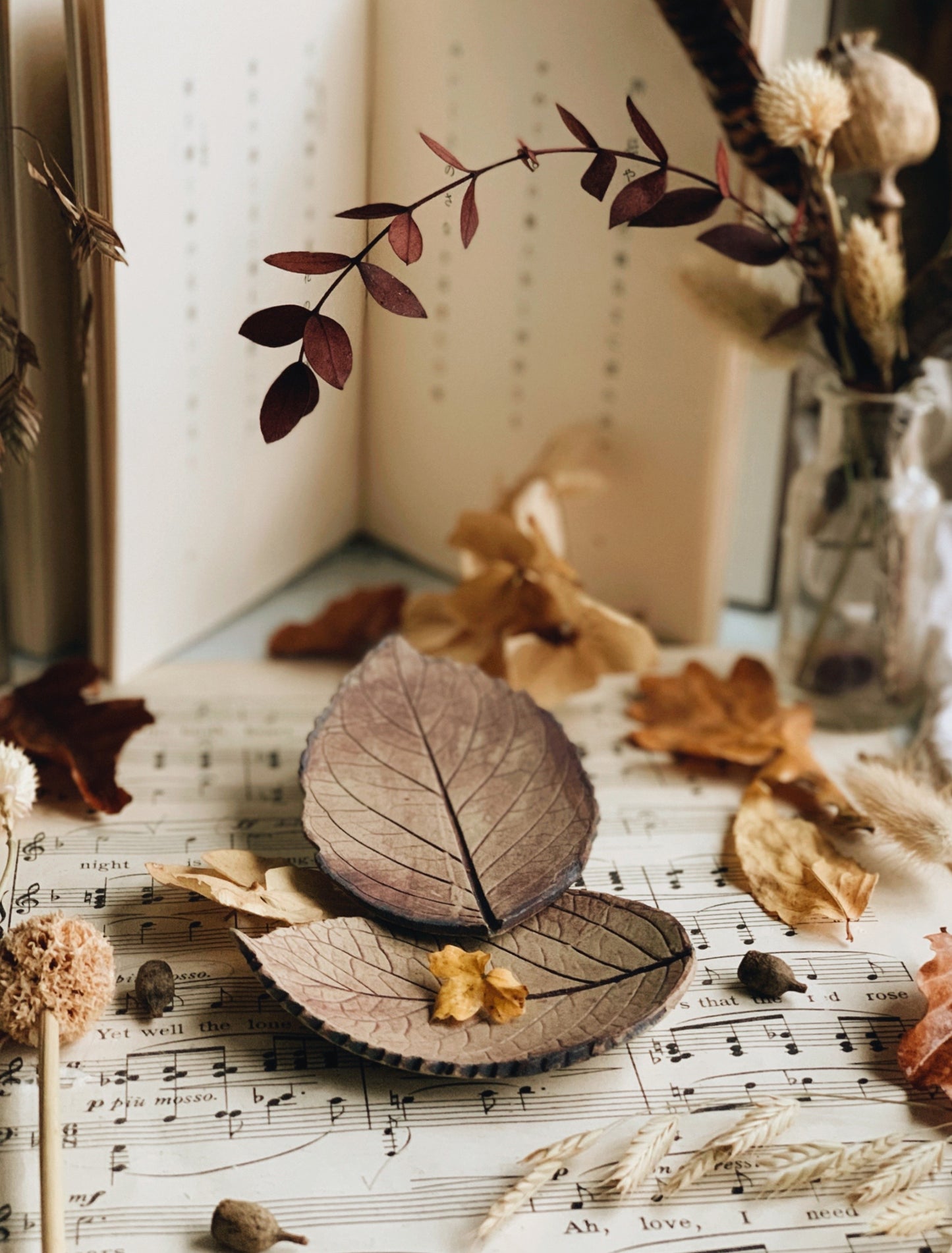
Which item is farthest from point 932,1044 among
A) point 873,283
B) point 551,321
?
point 551,321

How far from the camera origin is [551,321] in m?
0.87

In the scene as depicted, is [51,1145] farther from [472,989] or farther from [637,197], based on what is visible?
[637,197]

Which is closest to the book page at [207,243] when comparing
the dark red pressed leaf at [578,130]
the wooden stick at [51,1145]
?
the dark red pressed leaf at [578,130]

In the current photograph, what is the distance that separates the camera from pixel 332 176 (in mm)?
725

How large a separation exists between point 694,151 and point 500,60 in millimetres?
138

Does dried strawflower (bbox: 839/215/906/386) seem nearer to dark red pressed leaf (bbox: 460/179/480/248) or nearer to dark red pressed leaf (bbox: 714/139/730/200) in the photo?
dark red pressed leaf (bbox: 714/139/730/200)

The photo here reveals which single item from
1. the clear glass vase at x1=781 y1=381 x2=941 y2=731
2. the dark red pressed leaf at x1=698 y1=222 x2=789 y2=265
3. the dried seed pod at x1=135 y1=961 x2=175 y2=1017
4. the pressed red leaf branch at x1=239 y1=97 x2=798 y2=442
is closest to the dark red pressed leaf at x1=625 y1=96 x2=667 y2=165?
the pressed red leaf branch at x1=239 y1=97 x2=798 y2=442

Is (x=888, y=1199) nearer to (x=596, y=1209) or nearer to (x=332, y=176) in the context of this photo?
(x=596, y=1209)

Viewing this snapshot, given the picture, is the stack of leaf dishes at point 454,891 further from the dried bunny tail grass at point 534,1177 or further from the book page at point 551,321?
the book page at point 551,321

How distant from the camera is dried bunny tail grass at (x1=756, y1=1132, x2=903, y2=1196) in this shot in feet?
1.61

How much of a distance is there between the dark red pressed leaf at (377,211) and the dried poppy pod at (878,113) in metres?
0.28

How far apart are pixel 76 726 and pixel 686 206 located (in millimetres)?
459

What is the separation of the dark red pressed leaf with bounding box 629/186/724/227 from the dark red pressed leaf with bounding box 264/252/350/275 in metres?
0.17

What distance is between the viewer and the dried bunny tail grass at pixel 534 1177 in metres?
0.47
